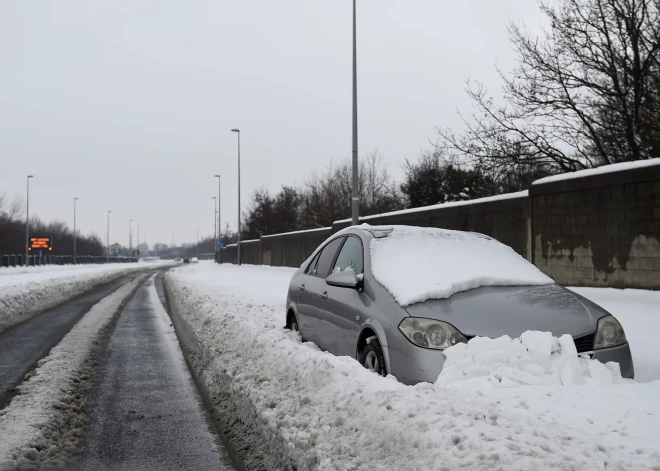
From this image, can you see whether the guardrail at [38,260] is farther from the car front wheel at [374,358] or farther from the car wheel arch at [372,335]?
the car front wheel at [374,358]

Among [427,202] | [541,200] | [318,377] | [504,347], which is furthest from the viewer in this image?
[427,202]

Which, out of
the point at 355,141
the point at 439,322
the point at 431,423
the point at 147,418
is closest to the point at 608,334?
the point at 439,322

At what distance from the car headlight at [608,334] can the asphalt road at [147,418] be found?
8.97 ft

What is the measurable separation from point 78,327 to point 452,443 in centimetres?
985

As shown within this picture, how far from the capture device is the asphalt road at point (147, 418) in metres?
3.94

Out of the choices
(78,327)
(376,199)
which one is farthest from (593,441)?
(376,199)

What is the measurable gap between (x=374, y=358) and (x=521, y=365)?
1.25 m

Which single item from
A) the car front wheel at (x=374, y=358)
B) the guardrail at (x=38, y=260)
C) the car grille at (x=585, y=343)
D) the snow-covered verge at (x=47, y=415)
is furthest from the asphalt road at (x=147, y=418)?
the guardrail at (x=38, y=260)

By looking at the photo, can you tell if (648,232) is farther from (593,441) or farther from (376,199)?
(376,199)

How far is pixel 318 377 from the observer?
4.15 meters

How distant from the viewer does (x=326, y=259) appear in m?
6.23

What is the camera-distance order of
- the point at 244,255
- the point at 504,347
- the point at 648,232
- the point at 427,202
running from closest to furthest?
the point at 504,347 → the point at 648,232 → the point at 427,202 → the point at 244,255

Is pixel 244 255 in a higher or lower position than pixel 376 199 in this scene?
lower

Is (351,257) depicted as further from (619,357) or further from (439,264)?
(619,357)
